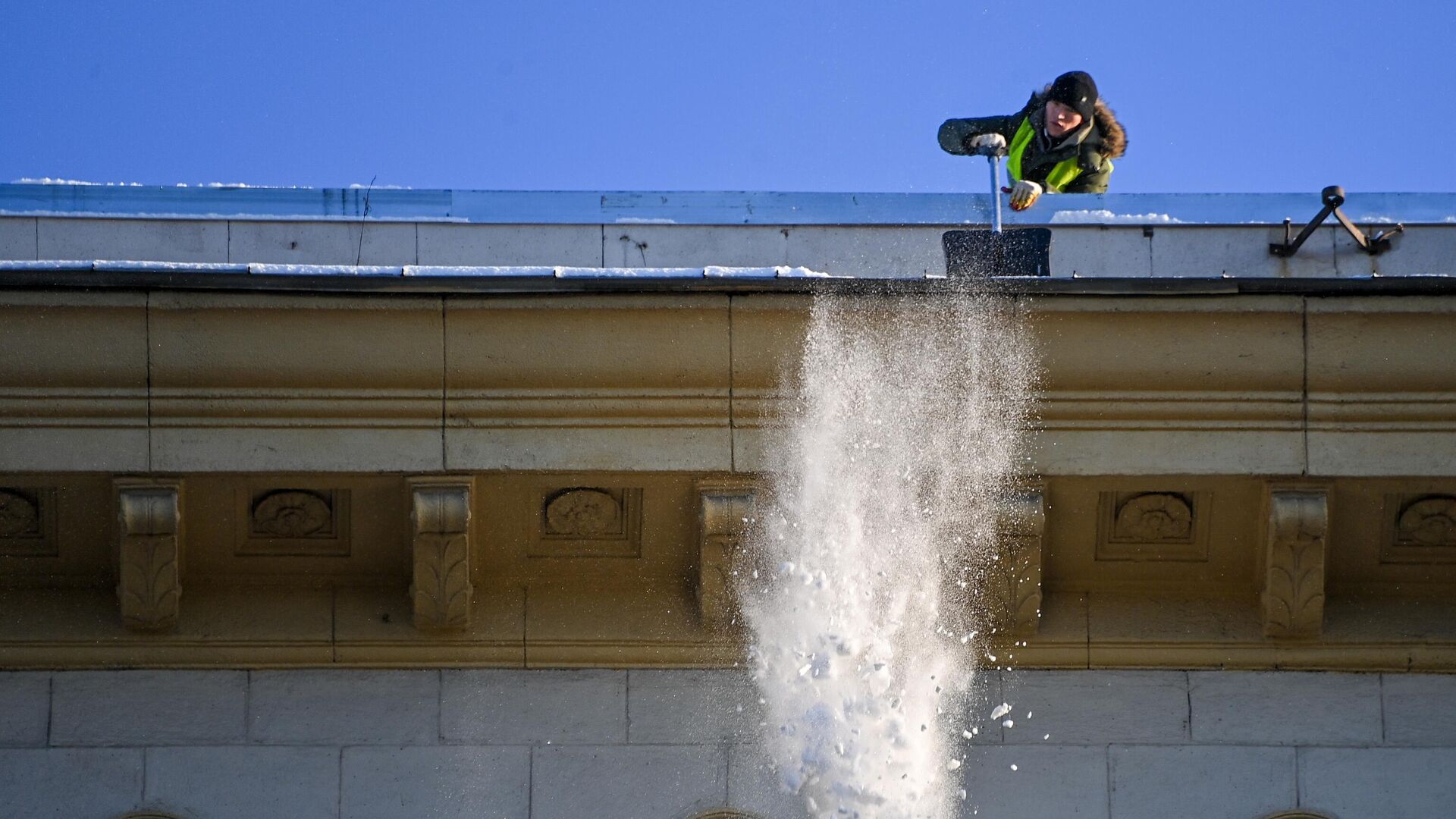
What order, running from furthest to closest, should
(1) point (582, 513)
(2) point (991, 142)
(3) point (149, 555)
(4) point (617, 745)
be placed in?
1. (2) point (991, 142)
2. (4) point (617, 745)
3. (1) point (582, 513)
4. (3) point (149, 555)

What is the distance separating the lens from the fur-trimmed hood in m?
8.92

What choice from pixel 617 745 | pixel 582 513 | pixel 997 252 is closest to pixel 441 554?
pixel 582 513

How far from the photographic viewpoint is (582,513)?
24.7 ft

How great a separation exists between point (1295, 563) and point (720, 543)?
104 inches

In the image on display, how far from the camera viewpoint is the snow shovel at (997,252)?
7.50 metres

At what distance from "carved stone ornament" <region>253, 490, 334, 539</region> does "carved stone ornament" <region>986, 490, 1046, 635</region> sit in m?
3.11

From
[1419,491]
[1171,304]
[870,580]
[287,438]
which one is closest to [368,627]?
[287,438]

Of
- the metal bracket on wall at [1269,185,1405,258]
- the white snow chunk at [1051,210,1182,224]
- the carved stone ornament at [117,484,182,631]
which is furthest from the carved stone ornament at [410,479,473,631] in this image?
the metal bracket on wall at [1269,185,1405,258]

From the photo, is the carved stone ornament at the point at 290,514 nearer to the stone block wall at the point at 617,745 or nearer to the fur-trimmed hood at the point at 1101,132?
the stone block wall at the point at 617,745

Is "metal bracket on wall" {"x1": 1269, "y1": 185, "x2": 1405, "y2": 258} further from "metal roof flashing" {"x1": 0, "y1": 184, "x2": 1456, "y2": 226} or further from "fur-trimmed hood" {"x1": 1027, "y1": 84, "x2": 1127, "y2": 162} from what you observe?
"fur-trimmed hood" {"x1": 1027, "y1": 84, "x2": 1127, "y2": 162}

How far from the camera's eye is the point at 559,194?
8586 mm

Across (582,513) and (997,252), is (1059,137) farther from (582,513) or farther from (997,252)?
(582,513)

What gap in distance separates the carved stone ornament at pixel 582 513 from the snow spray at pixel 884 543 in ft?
2.22

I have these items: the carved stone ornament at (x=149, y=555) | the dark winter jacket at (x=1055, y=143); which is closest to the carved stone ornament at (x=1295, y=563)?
the dark winter jacket at (x=1055, y=143)
